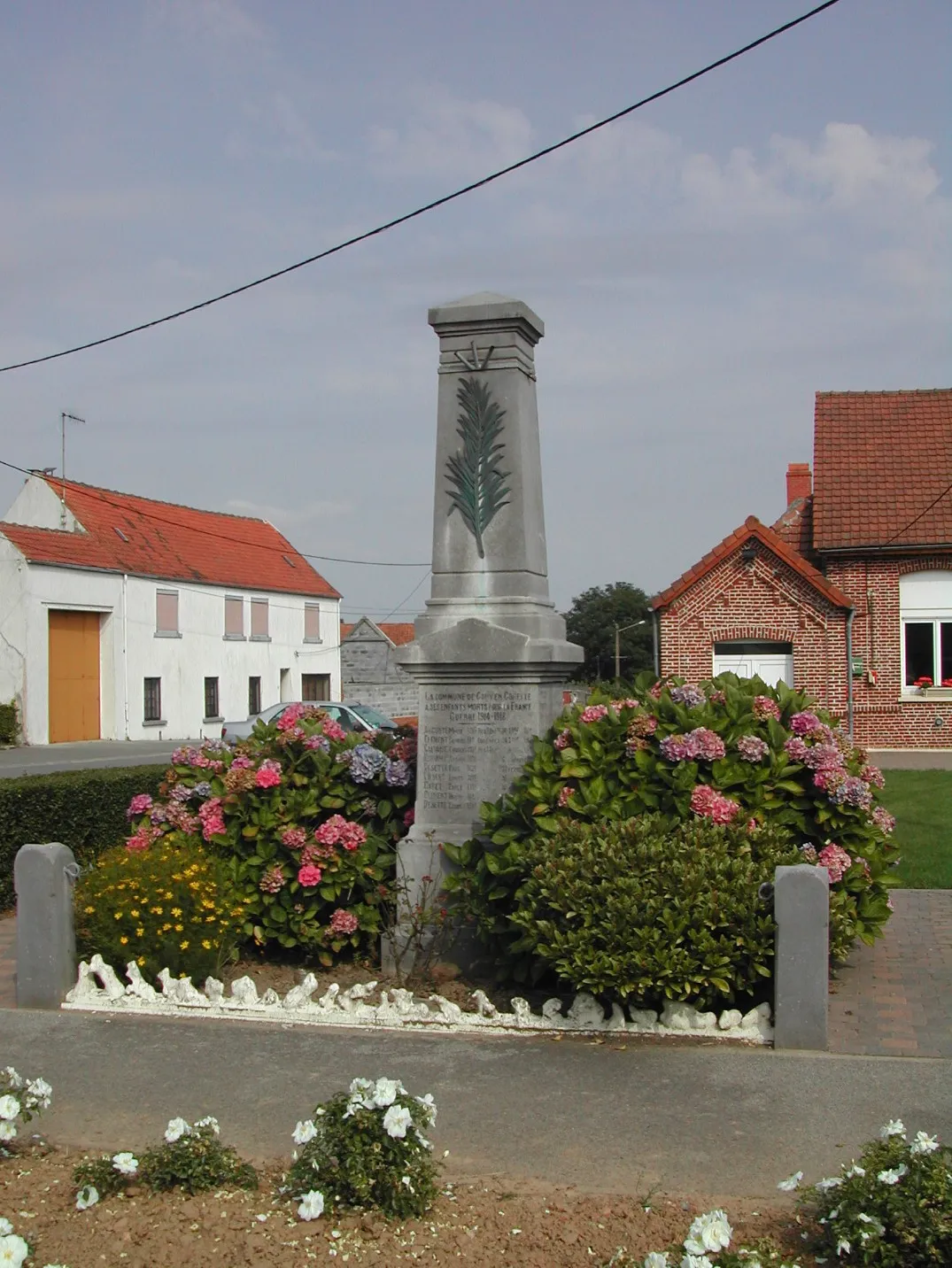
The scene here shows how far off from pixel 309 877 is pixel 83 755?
21.8m

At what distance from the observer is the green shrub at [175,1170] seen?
425 centimetres

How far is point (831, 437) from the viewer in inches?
1081

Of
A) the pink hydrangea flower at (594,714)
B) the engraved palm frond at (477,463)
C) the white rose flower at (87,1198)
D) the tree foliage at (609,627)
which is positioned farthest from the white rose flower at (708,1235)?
the tree foliage at (609,627)

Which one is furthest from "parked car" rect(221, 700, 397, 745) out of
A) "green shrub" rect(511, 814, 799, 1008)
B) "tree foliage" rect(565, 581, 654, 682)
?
"tree foliage" rect(565, 581, 654, 682)

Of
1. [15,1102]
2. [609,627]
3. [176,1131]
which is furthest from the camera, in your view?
[609,627]

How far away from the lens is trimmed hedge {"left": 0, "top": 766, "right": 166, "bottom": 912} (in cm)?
1042

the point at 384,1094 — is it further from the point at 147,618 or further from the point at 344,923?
the point at 147,618

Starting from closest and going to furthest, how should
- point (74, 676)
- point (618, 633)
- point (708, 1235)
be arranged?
point (708, 1235) → point (74, 676) → point (618, 633)

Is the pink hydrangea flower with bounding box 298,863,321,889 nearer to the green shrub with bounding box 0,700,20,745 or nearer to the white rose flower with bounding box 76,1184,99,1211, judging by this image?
the white rose flower with bounding box 76,1184,99,1211

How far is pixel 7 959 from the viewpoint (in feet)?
27.9

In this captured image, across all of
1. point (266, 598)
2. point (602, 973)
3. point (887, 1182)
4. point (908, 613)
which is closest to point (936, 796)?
point (908, 613)

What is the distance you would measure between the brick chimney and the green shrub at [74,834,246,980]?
2384 centimetres

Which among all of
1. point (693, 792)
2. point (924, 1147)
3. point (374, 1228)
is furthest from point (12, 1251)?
point (693, 792)

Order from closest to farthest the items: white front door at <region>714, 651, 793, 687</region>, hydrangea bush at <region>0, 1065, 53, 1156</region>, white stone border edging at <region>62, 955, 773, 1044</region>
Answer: hydrangea bush at <region>0, 1065, 53, 1156</region> < white stone border edging at <region>62, 955, 773, 1044</region> < white front door at <region>714, 651, 793, 687</region>
